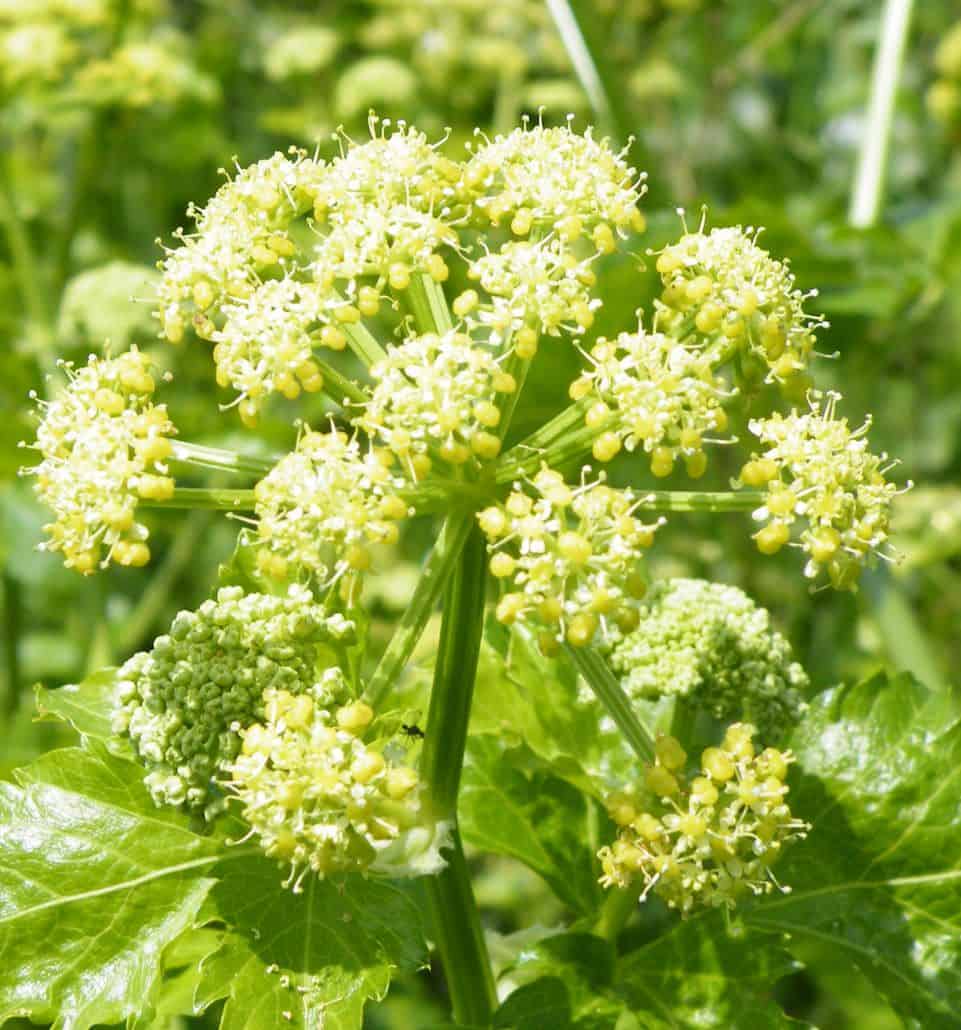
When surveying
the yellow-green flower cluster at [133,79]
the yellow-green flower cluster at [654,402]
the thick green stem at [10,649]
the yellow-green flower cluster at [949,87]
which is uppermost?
the yellow-green flower cluster at [949,87]

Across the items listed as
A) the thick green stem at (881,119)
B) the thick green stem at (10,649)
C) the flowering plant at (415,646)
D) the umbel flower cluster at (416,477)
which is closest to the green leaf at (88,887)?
the flowering plant at (415,646)

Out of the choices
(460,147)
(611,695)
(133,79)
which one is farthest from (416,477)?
(460,147)

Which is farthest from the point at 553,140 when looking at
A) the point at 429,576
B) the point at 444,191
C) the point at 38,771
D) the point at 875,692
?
the point at 38,771

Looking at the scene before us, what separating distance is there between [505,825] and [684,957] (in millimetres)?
503

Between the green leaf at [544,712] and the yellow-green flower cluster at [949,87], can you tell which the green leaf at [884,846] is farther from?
the yellow-green flower cluster at [949,87]

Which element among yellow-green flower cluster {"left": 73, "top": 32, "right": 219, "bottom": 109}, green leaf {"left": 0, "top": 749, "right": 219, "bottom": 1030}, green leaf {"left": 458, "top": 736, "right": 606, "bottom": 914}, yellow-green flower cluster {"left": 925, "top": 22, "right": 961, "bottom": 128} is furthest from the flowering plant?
yellow-green flower cluster {"left": 925, "top": 22, "right": 961, "bottom": 128}

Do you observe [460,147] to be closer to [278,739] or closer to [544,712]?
[544,712]

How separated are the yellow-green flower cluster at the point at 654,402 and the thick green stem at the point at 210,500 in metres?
0.53

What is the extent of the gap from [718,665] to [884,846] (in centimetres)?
43

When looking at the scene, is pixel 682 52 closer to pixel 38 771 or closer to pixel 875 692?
pixel 875 692

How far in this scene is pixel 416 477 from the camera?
2.06 m

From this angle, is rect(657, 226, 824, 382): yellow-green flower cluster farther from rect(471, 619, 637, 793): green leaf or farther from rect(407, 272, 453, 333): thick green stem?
rect(471, 619, 637, 793): green leaf

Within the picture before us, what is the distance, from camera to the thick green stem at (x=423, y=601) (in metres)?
2.13

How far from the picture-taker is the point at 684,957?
2318mm
